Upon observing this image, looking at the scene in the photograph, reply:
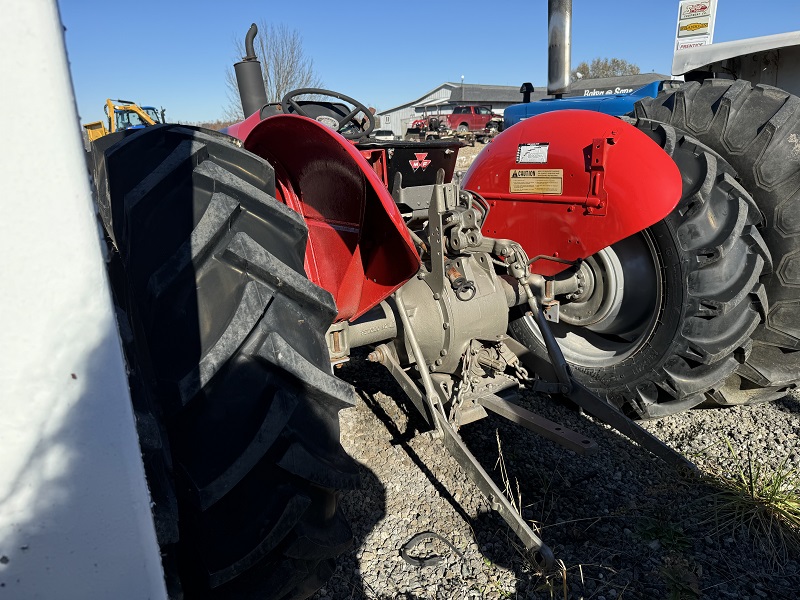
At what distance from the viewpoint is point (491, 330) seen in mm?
2396

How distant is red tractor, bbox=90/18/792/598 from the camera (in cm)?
116

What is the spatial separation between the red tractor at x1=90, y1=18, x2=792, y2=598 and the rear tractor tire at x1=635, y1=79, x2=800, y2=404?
Answer: 14cm

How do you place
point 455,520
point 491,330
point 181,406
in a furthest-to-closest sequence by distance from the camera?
point 491,330 < point 455,520 < point 181,406

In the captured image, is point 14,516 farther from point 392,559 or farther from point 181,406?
point 392,559

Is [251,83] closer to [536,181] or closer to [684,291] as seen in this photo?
[536,181]

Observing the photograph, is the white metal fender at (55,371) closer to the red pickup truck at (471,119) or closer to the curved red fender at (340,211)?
the curved red fender at (340,211)

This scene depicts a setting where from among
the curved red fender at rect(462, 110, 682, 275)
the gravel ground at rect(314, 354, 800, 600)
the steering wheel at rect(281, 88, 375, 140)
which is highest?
the steering wheel at rect(281, 88, 375, 140)

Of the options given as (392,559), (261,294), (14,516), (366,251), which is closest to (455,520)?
(392,559)

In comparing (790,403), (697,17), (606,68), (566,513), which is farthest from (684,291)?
(606,68)

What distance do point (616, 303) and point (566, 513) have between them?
1.06 meters

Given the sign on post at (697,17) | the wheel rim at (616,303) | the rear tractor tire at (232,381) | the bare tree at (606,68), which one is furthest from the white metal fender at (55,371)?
the bare tree at (606,68)

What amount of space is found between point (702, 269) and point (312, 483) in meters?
1.96

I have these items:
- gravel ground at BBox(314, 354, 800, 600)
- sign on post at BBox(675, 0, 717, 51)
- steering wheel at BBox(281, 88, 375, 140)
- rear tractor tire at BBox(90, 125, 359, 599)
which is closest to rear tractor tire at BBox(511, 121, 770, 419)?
gravel ground at BBox(314, 354, 800, 600)

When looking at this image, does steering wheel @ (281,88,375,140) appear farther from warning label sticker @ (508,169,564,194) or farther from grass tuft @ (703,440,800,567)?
grass tuft @ (703,440,800,567)
